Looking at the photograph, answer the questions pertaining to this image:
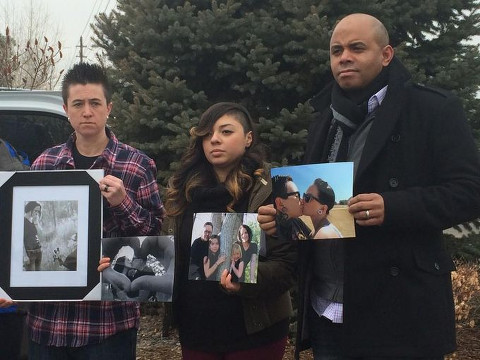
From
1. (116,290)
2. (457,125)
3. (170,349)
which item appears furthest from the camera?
(170,349)

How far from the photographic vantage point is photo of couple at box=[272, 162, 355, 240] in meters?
2.07

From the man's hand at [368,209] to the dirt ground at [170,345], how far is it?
316cm

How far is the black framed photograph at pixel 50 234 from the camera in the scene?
8.25 feet

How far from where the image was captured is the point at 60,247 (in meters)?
2.54

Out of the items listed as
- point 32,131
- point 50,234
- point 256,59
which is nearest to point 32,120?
point 32,131

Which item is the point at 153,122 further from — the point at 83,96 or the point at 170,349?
the point at 83,96

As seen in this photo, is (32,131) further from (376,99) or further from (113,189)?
(376,99)

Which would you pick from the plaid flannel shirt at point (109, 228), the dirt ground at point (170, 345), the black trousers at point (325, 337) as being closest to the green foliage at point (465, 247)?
the dirt ground at point (170, 345)

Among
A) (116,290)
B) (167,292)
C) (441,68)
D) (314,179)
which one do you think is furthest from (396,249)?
(441,68)

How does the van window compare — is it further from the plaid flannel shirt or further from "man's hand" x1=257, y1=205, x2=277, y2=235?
"man's hand" x1=257, y1=205, x2=277, y2=235

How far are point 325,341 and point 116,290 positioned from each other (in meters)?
0.85

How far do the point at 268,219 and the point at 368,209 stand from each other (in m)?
0.44

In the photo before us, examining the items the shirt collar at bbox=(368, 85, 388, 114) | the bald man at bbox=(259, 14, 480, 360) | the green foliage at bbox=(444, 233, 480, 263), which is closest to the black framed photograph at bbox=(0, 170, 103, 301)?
the bald man at bbox=(259, 14, 480, 360)

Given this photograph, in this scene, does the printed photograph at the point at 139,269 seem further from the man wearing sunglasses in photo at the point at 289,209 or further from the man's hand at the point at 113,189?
the man wearing sunglasses in photo at the point at 289,209
